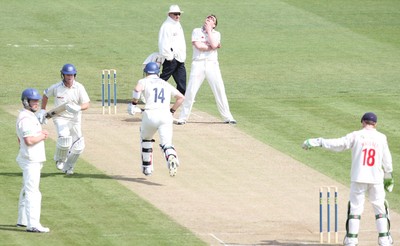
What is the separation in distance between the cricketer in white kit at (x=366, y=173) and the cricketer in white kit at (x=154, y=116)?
4.61 metres

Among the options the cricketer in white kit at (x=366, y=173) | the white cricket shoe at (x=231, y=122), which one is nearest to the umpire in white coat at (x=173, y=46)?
the white cricket shoe at (x=231, y=122)

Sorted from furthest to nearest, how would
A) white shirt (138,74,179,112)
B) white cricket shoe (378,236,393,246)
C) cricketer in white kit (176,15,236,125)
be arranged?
cricketer in white kit (176,15,236,125), white shirt (138,74,179,112), white cricket shoe (378,236,393,246)

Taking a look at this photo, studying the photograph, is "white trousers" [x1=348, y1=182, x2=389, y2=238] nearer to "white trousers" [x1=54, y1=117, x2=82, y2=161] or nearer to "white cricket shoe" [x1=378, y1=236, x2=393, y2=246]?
"white cricket shoe" [x1=378, y1=236, x2=393, y2=246]

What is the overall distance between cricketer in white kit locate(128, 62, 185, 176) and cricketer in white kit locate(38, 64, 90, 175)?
1028 millimetres

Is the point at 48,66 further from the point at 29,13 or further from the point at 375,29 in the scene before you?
the point at 375,29

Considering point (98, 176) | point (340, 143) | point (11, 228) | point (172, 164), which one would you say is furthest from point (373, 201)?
point (98, 176)

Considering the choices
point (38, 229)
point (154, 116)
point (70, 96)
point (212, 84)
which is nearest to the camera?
point (38, 229)

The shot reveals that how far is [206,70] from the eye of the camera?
98.5ft

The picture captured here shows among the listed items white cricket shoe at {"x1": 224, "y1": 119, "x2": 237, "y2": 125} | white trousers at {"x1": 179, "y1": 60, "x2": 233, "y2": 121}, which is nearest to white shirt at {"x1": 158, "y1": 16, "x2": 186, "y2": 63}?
white trousers at {"x1": 179, "y1": 60, "x2": 233, "y2": 121}

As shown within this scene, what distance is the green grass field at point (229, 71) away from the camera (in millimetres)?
22469

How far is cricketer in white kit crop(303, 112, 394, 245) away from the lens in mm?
20344

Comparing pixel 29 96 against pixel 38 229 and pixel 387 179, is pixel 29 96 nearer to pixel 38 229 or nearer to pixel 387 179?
pixel 38 229

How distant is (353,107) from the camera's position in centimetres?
3169

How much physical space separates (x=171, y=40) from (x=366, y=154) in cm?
1127
